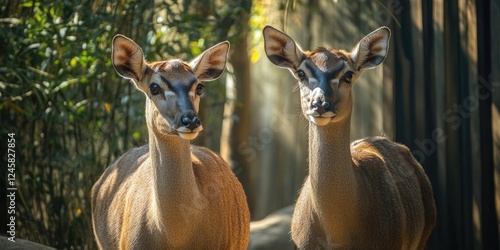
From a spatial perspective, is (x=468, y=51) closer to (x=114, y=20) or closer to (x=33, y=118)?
(x=114, y=20)

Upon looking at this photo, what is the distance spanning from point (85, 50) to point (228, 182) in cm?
305

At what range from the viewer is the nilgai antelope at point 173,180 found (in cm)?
664

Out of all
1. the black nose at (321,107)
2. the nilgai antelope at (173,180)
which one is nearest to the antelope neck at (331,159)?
the black nose at (321,107)

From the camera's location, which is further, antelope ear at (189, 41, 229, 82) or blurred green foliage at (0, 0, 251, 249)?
blurred green foliage at (0, 0, 251, 249)

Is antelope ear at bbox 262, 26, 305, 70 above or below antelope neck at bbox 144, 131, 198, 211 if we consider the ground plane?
above

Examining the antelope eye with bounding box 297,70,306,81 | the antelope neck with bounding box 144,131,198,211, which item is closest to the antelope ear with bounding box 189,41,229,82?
the antelope eye with bounding box 297,70,306,81

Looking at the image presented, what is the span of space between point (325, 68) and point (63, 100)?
12.8 feet

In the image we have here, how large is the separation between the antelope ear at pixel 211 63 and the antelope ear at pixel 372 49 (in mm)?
935

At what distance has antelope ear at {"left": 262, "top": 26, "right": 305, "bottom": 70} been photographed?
716 centimetres

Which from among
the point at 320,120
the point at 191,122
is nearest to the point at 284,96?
the point at 320,120

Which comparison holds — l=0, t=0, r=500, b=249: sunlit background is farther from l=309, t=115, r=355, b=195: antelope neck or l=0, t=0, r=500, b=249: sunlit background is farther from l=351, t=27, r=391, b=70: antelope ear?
l=309, t=115, r=355, b=195: antelope neck

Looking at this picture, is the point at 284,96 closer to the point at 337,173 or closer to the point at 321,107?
the point at 337,173

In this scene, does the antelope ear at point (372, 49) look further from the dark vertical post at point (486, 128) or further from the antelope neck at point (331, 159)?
the dark vertical post at point (486, 128)

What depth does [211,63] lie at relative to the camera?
730 cm
